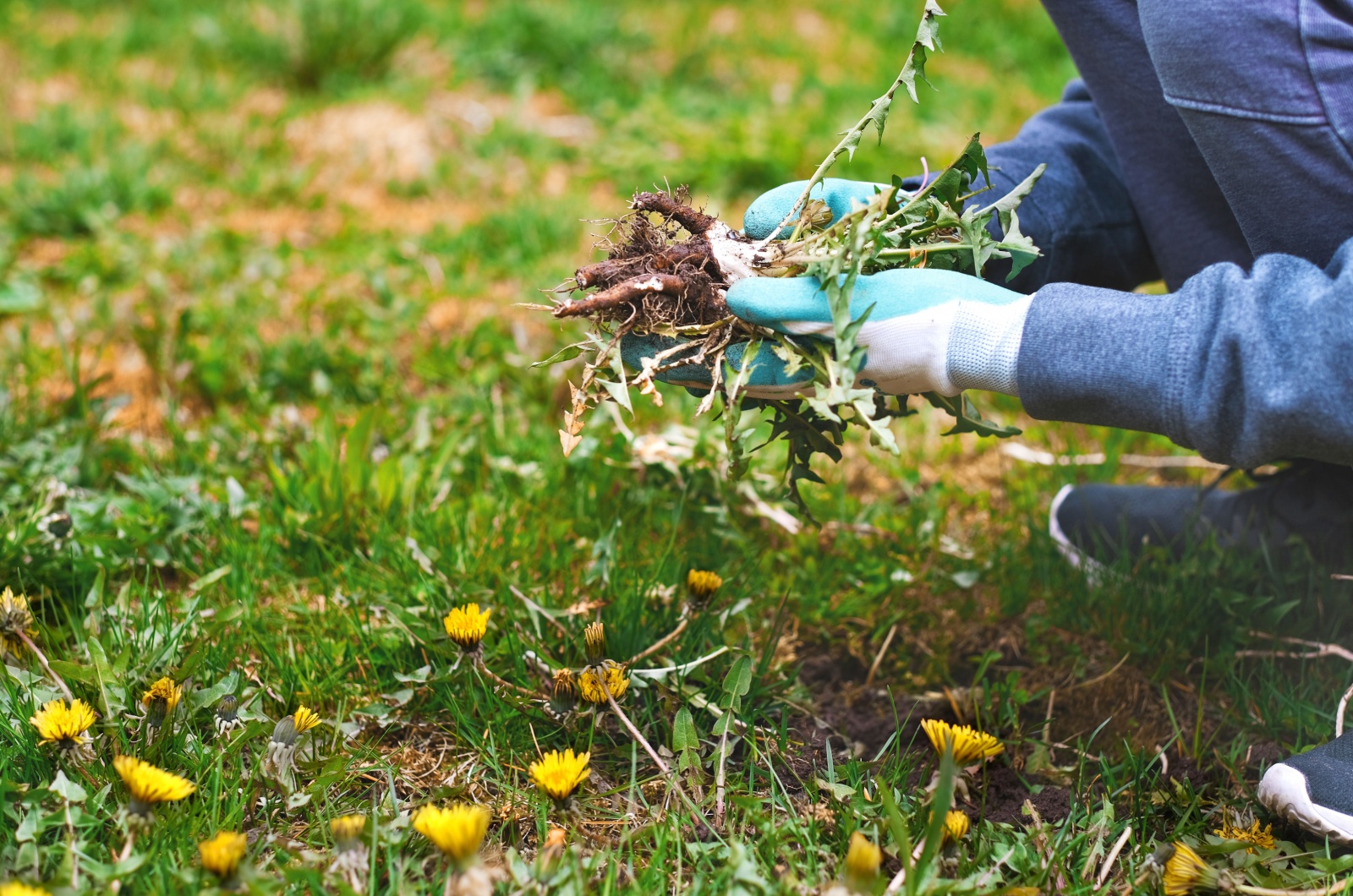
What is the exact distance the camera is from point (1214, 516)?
2.08 m

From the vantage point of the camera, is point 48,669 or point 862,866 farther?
point 48,669

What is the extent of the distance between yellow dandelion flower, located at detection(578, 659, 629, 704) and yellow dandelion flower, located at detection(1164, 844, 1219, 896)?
704 millimetres

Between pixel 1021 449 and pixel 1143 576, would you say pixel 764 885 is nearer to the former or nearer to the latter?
pixel 1143 576

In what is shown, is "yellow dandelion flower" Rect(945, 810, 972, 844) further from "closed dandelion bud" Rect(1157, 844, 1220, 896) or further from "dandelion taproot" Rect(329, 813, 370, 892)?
"dandelion taproot" Rect(329, 813, 370, 892)

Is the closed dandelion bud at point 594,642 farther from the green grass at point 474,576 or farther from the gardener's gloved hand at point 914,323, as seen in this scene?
the gardener's gloved hand at point 914,323

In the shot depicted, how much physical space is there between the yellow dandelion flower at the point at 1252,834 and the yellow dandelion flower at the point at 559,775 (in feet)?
2.76

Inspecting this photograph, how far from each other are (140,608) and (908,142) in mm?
2869

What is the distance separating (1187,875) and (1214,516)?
98 cm

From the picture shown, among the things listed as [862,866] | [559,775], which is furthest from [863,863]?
[559,775]

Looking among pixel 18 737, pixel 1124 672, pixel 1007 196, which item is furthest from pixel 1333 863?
pixel 18 737

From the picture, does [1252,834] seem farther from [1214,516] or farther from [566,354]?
[566,354]

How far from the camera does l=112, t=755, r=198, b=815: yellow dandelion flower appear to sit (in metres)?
1.20

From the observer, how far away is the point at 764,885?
1.22m

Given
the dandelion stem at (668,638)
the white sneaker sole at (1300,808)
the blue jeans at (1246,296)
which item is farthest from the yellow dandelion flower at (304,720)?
the white sneaker sole at (1300,808)
